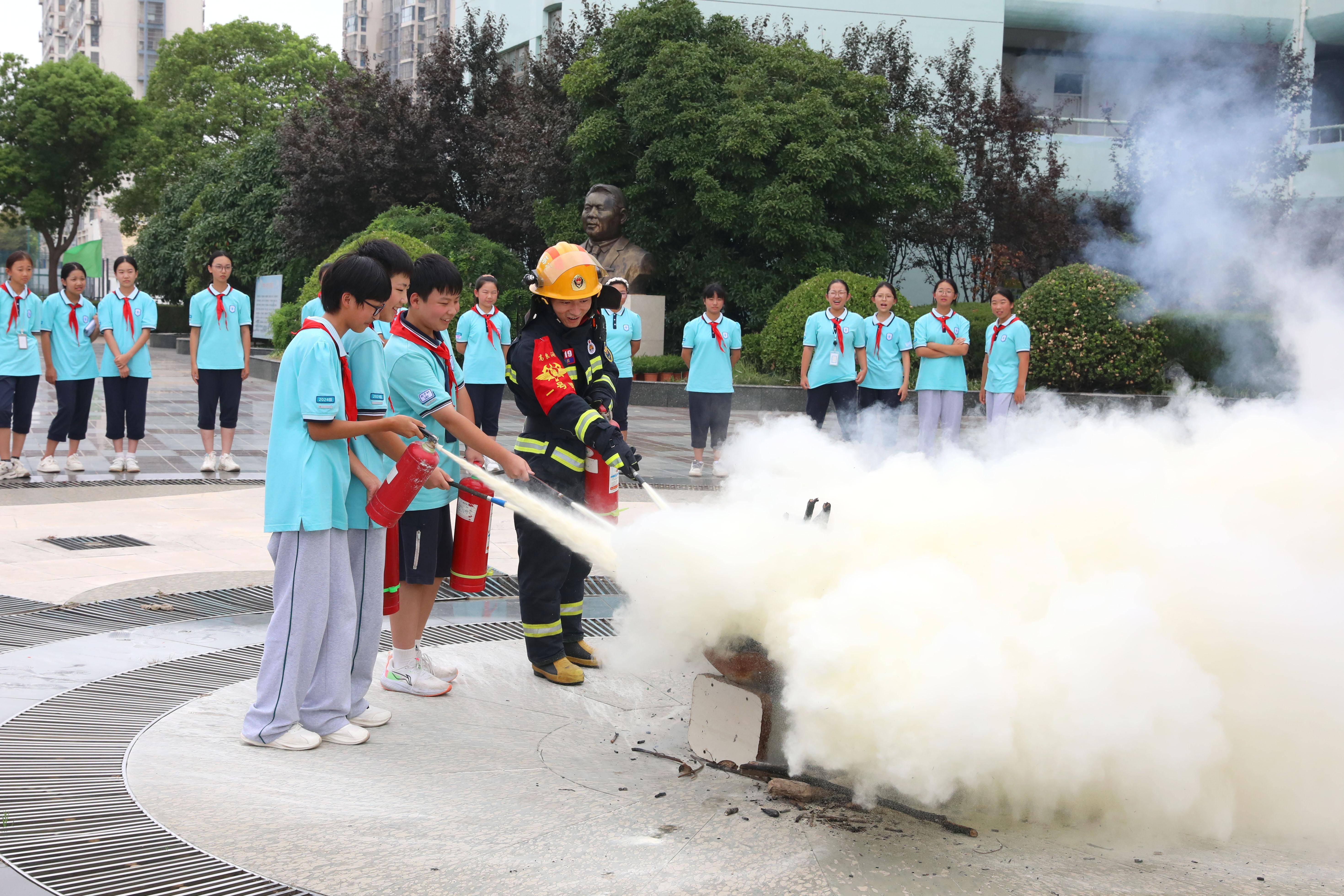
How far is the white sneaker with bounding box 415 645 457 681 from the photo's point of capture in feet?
15.8

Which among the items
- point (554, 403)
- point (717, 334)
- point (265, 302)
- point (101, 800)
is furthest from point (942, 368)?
point (265, 302)

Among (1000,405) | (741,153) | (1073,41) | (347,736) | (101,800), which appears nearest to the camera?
(101,800)

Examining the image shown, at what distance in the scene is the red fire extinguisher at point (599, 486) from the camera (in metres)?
4.95

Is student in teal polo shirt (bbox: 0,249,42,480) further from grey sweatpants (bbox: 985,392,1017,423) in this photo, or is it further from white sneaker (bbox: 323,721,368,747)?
grey sweatpants (bbox: 985,392,1017,423)

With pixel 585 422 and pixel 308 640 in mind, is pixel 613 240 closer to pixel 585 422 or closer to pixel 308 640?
pixel 585 422

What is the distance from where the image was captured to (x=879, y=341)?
11.2 meters

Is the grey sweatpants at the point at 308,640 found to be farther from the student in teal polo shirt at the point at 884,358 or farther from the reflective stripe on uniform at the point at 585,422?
the student in teal polo shirt at the point at 884,358

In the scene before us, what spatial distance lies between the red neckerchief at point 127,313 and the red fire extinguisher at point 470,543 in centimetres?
687

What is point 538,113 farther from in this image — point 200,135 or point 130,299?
point 200,135

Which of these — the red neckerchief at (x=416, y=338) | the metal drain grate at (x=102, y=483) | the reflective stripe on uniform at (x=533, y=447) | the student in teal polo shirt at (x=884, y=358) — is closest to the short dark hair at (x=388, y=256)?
the red neckerchief at (x=416, y=338)

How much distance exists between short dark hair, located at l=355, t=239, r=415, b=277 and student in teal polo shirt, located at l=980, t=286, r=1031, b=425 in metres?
7.35

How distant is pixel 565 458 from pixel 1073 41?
29.8 metres

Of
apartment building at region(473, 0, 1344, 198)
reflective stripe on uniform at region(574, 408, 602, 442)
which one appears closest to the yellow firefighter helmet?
reflective stripe on uniform at region(574, 408, 602, 442)

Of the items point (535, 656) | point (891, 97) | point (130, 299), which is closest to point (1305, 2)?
point (891, 97)
